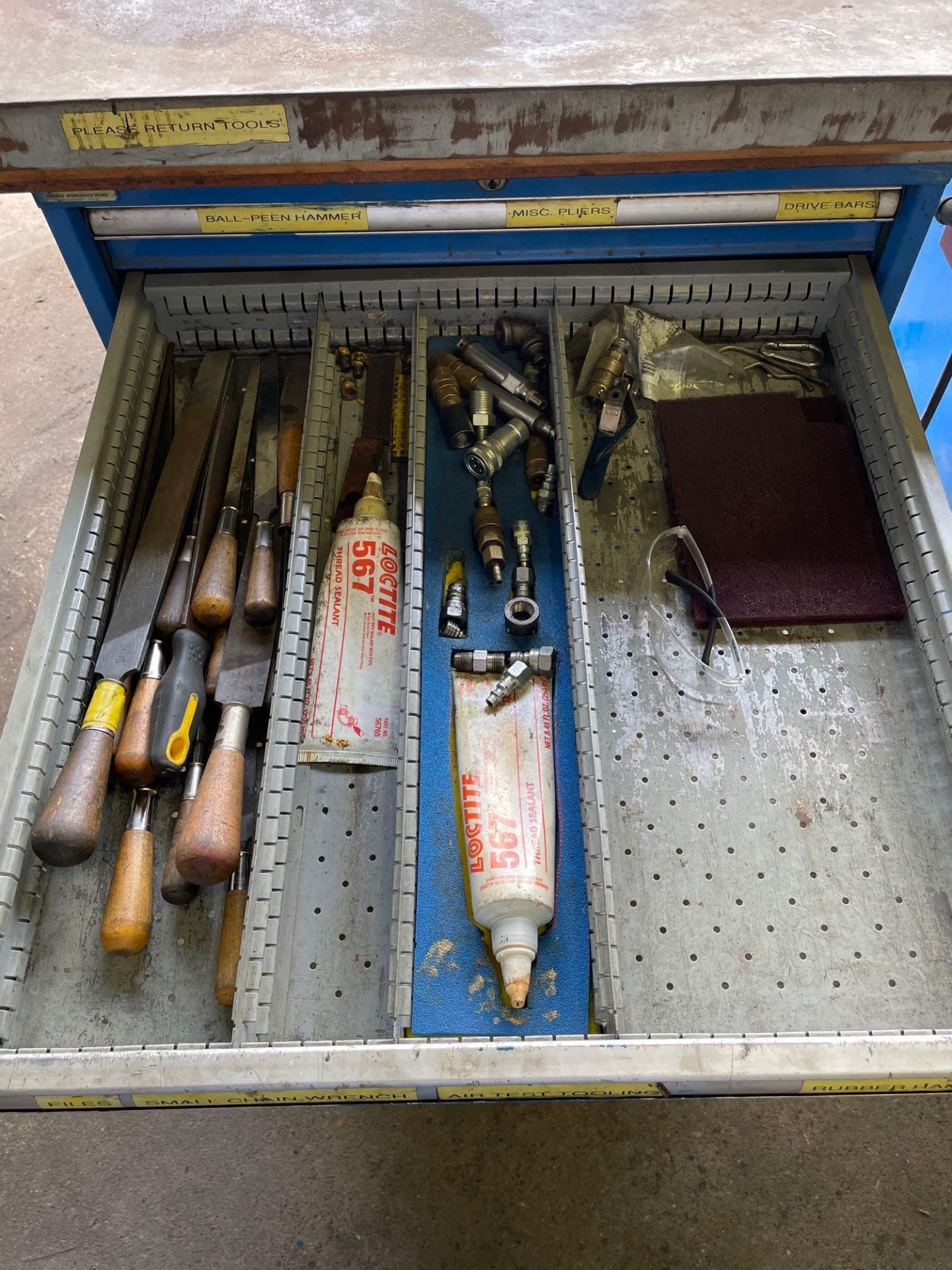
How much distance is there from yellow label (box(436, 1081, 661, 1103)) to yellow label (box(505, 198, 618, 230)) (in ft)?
4.28

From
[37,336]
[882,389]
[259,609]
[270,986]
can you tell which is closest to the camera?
[270,986]

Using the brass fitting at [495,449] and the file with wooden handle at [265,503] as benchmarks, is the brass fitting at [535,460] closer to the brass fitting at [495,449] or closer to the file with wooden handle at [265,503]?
the brass fitting at [495,449]

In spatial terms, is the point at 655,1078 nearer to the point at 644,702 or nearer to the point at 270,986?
the point at 270,986

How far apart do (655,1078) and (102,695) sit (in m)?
0.91

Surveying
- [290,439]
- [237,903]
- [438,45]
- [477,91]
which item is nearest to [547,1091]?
[237,903]

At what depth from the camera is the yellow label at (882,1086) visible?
41.5 inches

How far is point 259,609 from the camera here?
146 cm

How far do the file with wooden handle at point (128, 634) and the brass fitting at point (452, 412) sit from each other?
15.9 inches

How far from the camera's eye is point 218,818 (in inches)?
49.5

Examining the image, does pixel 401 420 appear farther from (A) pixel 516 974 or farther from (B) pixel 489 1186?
(B) pixel 489 1186

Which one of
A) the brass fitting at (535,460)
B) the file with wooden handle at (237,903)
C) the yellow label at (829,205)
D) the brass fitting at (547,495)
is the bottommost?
the file with wooden handle at (237,903)

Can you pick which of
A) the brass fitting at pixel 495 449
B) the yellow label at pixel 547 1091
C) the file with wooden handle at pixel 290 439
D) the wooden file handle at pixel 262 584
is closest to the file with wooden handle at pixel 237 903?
the wooden file handle at pixel 262 584

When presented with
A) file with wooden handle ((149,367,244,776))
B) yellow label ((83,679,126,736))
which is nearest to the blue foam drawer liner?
file with wooden handle ((149,367,244,776))

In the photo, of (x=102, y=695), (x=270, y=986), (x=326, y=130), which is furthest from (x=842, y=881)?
(x=326, y=130)
